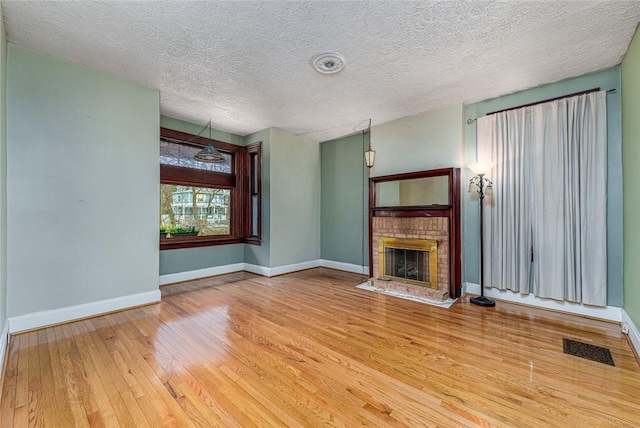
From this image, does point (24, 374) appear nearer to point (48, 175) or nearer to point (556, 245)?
point (48, 175)

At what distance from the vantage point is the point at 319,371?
6.53ft

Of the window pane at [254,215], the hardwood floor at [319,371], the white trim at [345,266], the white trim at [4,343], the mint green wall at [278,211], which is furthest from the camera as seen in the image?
the window pane at [254,215]

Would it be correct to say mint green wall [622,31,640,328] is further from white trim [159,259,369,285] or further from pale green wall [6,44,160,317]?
pale green wall [6,44,160,317]

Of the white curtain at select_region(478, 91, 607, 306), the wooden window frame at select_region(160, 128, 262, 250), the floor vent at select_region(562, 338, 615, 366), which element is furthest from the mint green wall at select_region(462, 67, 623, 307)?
the wooden window frame at select_region(160, 128, 262, 250)

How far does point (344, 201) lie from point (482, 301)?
294 centimetres

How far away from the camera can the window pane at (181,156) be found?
443 cm

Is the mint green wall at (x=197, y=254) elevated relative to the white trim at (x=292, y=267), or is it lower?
elevated

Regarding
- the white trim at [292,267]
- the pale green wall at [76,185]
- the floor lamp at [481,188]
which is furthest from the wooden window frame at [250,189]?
the floor lamp at [481,188]

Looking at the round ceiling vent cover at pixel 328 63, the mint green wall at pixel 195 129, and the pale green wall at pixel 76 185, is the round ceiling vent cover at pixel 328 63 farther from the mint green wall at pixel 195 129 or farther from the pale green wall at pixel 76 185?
the mint green wall at pixel 195 129

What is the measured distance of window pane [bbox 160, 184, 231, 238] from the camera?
4523 millimetres

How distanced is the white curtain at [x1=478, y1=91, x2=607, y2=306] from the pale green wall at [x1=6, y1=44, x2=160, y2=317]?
175 inches

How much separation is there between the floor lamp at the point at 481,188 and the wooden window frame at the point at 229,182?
139 inches

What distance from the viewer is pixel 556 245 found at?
312cm

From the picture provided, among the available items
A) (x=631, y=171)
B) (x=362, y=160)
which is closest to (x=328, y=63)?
(x=362, y=160)
